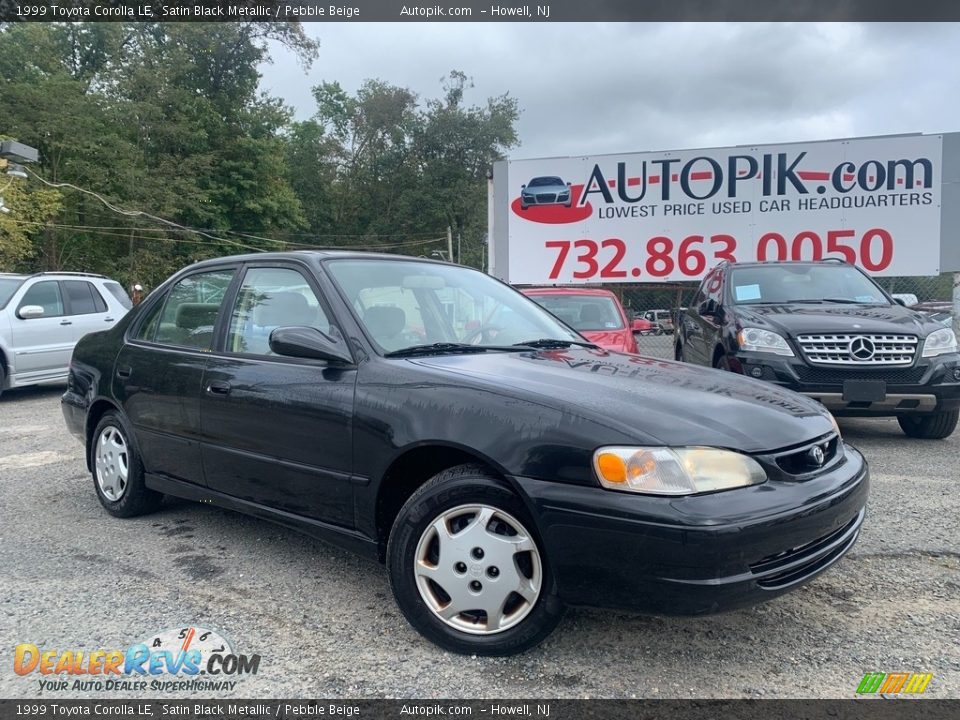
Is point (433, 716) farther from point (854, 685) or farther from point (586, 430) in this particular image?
point (854, 685)

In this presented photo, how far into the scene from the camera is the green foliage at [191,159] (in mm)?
31266

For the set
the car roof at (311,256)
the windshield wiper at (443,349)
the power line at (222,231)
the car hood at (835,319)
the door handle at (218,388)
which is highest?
the power line at (222,231)

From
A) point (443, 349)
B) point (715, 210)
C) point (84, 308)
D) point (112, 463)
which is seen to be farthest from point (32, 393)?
point (715, 210)

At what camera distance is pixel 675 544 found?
2146 millimetres

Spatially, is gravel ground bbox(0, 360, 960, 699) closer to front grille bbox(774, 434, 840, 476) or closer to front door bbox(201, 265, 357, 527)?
front door bbox(201, 265, 357, 527)

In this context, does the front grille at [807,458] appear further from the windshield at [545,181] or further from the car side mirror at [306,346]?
the windshield at [545,181]

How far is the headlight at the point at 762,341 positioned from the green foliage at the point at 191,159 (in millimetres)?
26094

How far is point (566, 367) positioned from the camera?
2.92 m

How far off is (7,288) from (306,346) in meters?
8.85

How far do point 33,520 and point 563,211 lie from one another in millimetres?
8696

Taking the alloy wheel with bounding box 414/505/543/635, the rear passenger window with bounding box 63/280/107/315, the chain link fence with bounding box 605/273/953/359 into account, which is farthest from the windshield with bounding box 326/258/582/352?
the rear passenger window with bounding box 63/280/107/315

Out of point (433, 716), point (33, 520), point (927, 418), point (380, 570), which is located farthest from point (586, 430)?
point (927, 418)

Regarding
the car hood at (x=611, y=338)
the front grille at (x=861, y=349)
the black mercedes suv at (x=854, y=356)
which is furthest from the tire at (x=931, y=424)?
the car hood at (x=611, y=338)

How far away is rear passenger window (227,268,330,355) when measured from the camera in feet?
10.8
